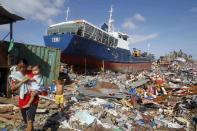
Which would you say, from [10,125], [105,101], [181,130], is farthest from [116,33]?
[10,125]

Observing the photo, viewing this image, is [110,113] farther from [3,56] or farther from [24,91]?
[3,56]

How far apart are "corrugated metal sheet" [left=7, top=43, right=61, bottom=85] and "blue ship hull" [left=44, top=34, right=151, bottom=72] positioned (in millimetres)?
5853

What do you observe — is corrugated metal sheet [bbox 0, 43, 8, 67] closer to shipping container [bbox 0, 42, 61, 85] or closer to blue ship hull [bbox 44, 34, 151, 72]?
shipping container [bbox 0, 42, 61, 85]

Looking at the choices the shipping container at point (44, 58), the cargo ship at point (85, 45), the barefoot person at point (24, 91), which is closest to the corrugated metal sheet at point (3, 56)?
the shipping container at point (44, 58)

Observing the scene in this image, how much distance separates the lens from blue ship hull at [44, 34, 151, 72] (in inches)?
815

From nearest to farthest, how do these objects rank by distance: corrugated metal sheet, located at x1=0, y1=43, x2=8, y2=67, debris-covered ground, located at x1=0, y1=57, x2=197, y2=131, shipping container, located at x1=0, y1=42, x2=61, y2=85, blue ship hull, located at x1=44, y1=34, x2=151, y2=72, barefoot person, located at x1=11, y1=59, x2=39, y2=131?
barefoot person, located at x1=11, y1=59, x2=39, y2=131 < debris-covered ground, located at x1=0, y1=57, x2=197, y2=131 < corrugated metal sheet, located at x1=0, y1=43, x2=8, y2=67 < shipping container, located at x1=0, y1=42, x2=61, y2=85 < blue ship hull, located at x1=44, y1=34, x2=151, y2=72

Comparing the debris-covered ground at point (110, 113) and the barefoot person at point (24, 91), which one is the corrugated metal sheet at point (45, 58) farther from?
the barefoot person at point (24, 91)

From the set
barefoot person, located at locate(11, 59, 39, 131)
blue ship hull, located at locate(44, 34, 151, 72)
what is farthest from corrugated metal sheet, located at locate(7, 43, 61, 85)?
barefoot person, located at locate(11, 59, 39, 131)

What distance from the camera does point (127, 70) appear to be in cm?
3169

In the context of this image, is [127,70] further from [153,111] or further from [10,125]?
[10,125]

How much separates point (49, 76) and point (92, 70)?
1004 centimetres

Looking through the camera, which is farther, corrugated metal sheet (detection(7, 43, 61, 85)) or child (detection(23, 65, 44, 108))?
corrugated metal sheet (detection(7, 43, 61, 85))

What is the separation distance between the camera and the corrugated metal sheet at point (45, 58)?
13791 millimetres

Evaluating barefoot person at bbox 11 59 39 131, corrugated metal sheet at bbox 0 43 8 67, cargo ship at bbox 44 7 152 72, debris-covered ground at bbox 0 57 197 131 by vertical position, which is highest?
cargo ship at bbox 44 7 152 72
